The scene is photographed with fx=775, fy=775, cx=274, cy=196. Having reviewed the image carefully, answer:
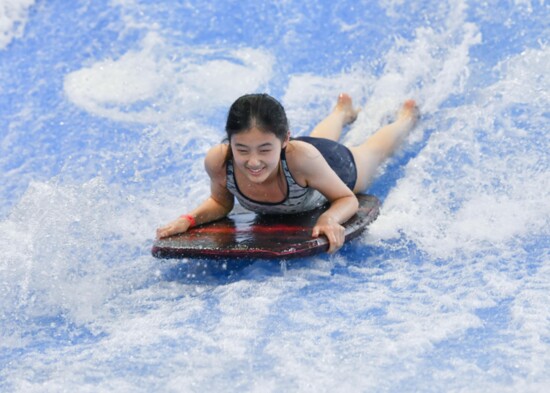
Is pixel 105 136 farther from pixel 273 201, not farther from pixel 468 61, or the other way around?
pixel 468 61

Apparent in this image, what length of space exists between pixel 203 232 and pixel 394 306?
3.27ft

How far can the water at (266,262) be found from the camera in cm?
299

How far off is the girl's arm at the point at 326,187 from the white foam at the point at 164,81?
1806mm

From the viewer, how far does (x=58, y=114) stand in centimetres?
539

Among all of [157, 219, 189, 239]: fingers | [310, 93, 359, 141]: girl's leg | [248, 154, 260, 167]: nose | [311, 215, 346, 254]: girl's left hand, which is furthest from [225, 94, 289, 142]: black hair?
[310, 93, 359, 141]: girl's leg

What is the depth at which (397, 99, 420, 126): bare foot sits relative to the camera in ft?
15.7

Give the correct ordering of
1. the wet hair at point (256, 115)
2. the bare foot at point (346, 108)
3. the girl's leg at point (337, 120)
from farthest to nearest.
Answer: the bare foot at point (346, 108), the girl's leg at point (337, 120), the wet hair at point (256, 115)

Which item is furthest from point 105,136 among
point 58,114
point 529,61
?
point 529,61

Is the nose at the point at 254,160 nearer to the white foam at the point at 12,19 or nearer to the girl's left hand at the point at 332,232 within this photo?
the girl's left hand at the point at 332,232

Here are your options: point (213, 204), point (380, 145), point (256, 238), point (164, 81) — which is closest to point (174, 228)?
point (213, 204)

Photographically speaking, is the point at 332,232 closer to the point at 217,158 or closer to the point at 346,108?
the point at 217,158

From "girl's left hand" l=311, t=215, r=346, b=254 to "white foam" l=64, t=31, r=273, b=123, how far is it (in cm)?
199

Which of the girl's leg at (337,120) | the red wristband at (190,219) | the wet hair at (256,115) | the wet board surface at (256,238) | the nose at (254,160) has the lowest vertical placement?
the wet board surface at (256,238)

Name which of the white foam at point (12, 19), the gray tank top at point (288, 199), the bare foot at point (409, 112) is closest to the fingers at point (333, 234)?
the gray tank top at point (288, 199)
